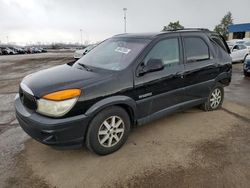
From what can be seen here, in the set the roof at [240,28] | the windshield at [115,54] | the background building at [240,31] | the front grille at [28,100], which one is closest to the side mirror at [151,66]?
the windshield at [115,54]

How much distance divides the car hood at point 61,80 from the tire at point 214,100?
109 inches

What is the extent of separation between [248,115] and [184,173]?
286 cm

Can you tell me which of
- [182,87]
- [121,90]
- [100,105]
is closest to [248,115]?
[182,87]

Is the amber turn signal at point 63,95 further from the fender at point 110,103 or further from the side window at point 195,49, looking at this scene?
the side window at point 195,49

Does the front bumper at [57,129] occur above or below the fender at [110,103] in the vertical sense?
below

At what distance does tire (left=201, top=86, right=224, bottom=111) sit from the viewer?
15.9ft

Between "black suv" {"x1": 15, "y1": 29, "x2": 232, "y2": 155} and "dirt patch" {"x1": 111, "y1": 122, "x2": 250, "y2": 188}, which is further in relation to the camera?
"black suv" {"x1": 15, "y1": 29, "x2": 232, "y2": 155}

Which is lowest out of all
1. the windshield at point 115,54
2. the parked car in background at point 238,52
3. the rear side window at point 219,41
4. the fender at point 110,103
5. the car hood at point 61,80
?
the fender at point 110,103

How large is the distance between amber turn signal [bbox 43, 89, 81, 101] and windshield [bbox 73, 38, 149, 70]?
2.73 ft

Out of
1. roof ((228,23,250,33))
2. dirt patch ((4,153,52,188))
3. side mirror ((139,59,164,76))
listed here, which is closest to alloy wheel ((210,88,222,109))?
side mirror ((139,59,164,76))

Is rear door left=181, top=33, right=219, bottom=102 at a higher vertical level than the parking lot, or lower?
higher

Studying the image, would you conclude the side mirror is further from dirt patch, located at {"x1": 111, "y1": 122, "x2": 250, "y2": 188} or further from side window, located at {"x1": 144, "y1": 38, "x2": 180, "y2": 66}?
dirt patch, located at {"x1": 111, "y1": 122, "x2": 250, "y2": 188}

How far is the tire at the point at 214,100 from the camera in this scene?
4846 millimetres

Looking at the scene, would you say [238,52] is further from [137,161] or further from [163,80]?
[137,161]
